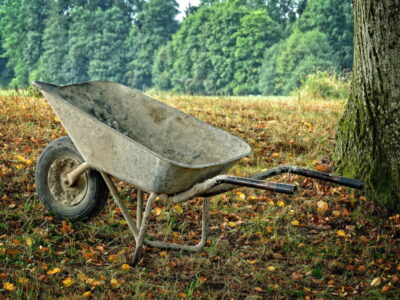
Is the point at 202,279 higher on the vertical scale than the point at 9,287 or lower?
lower

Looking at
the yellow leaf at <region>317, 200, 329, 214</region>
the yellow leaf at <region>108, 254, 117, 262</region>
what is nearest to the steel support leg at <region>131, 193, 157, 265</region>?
the yellow leaf at <region>108, 254, 117, 262</region>

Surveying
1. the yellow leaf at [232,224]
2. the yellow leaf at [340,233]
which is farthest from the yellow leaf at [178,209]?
the yellow leaf at [340,233]

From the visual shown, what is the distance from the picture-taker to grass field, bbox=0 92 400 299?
3834 millimetres

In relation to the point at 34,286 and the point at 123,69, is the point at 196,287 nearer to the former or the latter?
the point at 34,286

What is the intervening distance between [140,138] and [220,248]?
113 cm

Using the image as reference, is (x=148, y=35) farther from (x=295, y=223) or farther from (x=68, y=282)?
(x=68, y=282)

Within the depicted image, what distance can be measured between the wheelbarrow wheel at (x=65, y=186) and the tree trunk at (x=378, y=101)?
7.84ft

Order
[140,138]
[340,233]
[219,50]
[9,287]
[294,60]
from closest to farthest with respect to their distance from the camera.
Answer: [9,287]
[140,138]
[340,233]
[294,60]
[219,50]

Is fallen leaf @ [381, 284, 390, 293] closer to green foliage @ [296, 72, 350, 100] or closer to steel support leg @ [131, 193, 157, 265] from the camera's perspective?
steel support leg @ [131, 193, 157, 265]

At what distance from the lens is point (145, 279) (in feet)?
13.0

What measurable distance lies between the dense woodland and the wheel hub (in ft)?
109

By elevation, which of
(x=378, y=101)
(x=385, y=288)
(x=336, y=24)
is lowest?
(x=385, y=288)

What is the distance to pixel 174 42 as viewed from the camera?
178 ft

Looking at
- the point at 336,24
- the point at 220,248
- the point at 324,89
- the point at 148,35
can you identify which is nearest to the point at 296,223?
the point at 220,248
